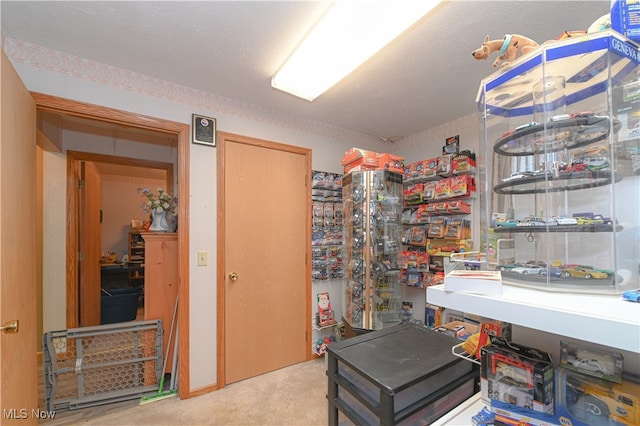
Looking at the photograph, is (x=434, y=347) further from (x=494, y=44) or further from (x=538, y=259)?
(x=494, y=44)

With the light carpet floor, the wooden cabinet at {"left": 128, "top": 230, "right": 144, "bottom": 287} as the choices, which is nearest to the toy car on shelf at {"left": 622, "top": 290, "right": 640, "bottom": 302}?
the light carpet floor

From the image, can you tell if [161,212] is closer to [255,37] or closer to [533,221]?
[255,37]

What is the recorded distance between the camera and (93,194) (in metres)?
3.81

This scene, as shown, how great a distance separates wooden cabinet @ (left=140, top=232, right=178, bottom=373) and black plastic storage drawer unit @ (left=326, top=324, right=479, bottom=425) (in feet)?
6.68

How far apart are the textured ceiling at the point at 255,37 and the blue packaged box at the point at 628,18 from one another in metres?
0.87

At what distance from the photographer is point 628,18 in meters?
0.54

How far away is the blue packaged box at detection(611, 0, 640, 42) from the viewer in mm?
529

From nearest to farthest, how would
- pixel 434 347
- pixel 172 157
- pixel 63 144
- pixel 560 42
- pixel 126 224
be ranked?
pixel 560 42 → pixel 434 347 → pixel 63 144 → pixel 172 157 → pixel 126 224

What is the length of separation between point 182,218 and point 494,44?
2.16m

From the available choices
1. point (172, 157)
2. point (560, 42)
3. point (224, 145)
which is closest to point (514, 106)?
point (560, 42)

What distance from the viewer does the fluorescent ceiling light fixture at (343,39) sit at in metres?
1.22

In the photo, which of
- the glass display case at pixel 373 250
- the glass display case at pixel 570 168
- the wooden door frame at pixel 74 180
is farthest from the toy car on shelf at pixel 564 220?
the wooden door frame at pixel 74 180

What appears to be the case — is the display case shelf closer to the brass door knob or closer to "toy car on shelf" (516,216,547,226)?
"toy car on shelf" (516,216,547,226)

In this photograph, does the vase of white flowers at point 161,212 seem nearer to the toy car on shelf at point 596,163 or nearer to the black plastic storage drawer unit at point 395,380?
the black plastic storage drawer unit at point 395,380
